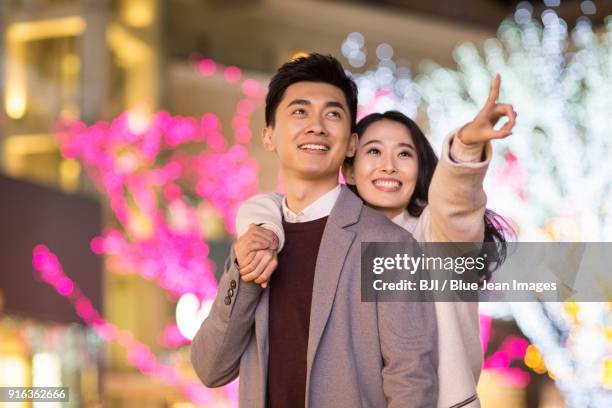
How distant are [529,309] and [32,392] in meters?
4.05

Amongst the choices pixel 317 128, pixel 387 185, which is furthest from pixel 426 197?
pixel 317 128

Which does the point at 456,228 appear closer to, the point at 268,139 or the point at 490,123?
the point at 490,123

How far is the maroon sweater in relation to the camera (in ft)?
5.52

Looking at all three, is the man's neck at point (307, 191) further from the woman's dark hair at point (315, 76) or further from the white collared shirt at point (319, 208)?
the woman's dark hair at point (315, 76)

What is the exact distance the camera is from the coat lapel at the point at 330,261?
1625 millimetres

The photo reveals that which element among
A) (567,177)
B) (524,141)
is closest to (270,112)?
(567,177)

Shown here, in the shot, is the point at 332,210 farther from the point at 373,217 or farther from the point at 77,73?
the point at 77,73

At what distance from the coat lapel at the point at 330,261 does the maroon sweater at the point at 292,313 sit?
0.05 meters

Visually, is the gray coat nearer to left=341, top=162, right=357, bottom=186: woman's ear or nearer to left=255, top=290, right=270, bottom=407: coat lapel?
left=255, top=290, right=270, bottom=407: coat lapel

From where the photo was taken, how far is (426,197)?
1912mm

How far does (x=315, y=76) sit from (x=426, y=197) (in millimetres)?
377

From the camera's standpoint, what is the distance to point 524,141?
6348mm

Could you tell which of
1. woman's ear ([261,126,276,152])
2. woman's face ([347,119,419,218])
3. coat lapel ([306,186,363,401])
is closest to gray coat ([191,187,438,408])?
coat lapel ([306,186,363,401])

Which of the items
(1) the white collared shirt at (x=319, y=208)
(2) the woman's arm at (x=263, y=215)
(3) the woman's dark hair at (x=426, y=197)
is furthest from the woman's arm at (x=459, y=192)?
(2) the woman's arm at (x=263, y=215)
